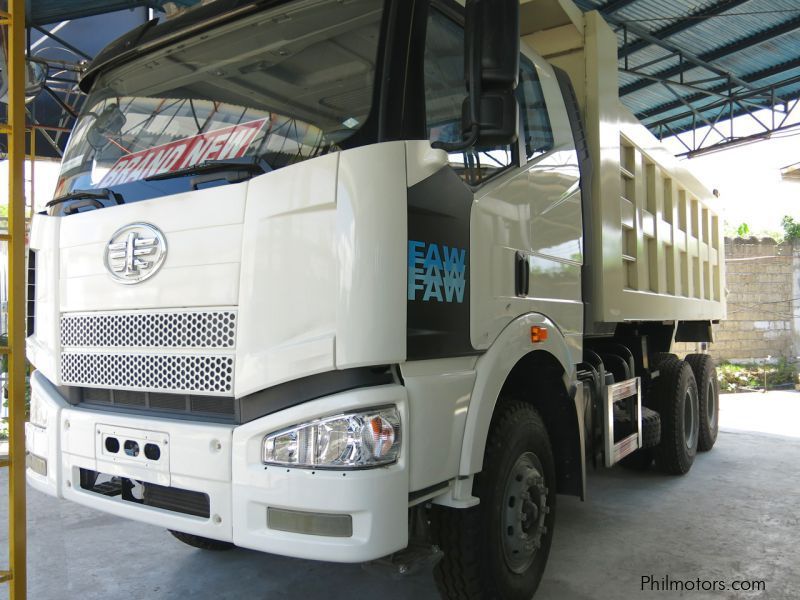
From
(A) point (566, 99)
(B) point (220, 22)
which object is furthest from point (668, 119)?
(B) point (220, 22)

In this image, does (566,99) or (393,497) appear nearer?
(393,497)

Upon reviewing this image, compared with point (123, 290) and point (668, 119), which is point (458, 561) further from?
point (668, 119)

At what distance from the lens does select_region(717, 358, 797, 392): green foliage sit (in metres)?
12.5

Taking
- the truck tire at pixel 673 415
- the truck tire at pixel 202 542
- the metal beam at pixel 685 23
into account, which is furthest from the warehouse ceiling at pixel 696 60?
the truck tire at pixel 202 542

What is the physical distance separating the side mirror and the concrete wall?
1376 centimetres

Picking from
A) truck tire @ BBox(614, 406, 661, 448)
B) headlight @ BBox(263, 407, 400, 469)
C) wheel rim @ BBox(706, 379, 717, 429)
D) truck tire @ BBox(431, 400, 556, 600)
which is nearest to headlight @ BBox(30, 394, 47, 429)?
headlight @ BBox(263, 407, 400, 469)

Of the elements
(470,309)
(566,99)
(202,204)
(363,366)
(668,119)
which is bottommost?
(363,366)

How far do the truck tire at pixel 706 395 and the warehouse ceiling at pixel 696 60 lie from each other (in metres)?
4.63

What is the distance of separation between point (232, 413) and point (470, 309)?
0.88 metres

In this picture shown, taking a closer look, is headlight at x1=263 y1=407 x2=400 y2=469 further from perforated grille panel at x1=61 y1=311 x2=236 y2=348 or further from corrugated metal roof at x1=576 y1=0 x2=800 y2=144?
corrugated metal roof at x1=576 y1=0 x2=800 y2=144

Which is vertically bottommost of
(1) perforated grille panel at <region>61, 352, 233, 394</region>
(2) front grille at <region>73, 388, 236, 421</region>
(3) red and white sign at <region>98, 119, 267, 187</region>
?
(2) front grille at <region>73, 388, 236, 421</region>

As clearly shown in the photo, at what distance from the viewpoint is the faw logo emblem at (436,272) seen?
6.63ft

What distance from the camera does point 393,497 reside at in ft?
6.32

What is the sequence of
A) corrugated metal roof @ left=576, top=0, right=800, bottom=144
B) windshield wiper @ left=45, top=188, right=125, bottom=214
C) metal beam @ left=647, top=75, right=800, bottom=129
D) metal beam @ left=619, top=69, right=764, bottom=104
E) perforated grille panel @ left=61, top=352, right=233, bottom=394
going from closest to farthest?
perforated grille panel @ left=61, top=352, right=233, bottom=394
windshield wiper @ left=45, top=188, right=125, bottom=214
corrugated metal roof @ left=576, top=0, right=800, bottom=144
metal beam @ left=619, top=69, right=764, bottom=104
metal beam @ left=647, top=75, right=800, bottom=129
